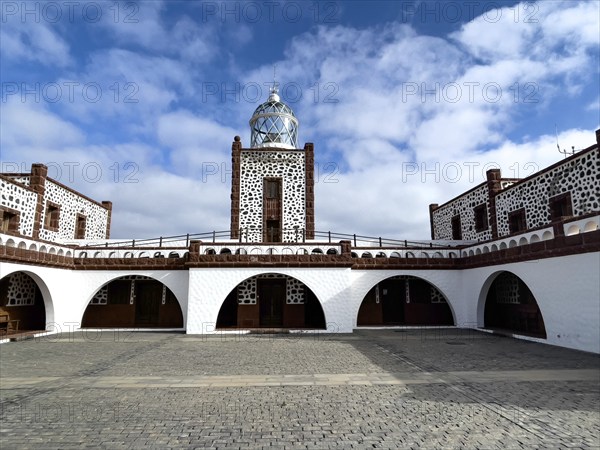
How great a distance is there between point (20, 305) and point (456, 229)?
64.2 feet

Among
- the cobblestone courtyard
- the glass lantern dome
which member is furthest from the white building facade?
the cobblestone courtyard

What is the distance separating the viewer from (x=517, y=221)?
1473 centimetres

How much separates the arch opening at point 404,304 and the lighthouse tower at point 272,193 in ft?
12.5

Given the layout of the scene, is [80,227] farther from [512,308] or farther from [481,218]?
[512,308]

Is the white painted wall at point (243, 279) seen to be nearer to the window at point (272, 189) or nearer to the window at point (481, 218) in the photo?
the window at point (272, 189)

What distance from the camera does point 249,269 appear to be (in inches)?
518

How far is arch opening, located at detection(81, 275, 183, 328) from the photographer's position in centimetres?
1478

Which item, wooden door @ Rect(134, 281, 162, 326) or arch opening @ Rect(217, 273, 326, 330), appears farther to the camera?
wooden door @ Rect(134, 281, 162, 326)

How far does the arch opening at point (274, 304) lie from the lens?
14375 mm

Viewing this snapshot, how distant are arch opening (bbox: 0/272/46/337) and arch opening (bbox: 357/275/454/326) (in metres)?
12.5

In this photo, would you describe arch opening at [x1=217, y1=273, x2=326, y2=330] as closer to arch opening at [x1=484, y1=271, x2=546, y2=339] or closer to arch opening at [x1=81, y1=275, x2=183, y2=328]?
arch opening at [x1=81, y1=275, x2=183, y2=328]

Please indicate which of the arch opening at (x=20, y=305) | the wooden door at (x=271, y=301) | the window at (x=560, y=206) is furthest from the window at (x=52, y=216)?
the window at (x=560, y=206)

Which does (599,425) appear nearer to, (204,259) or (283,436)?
(283,436)

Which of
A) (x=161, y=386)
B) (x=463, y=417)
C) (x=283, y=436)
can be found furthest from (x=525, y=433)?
(x=161, y=386)
